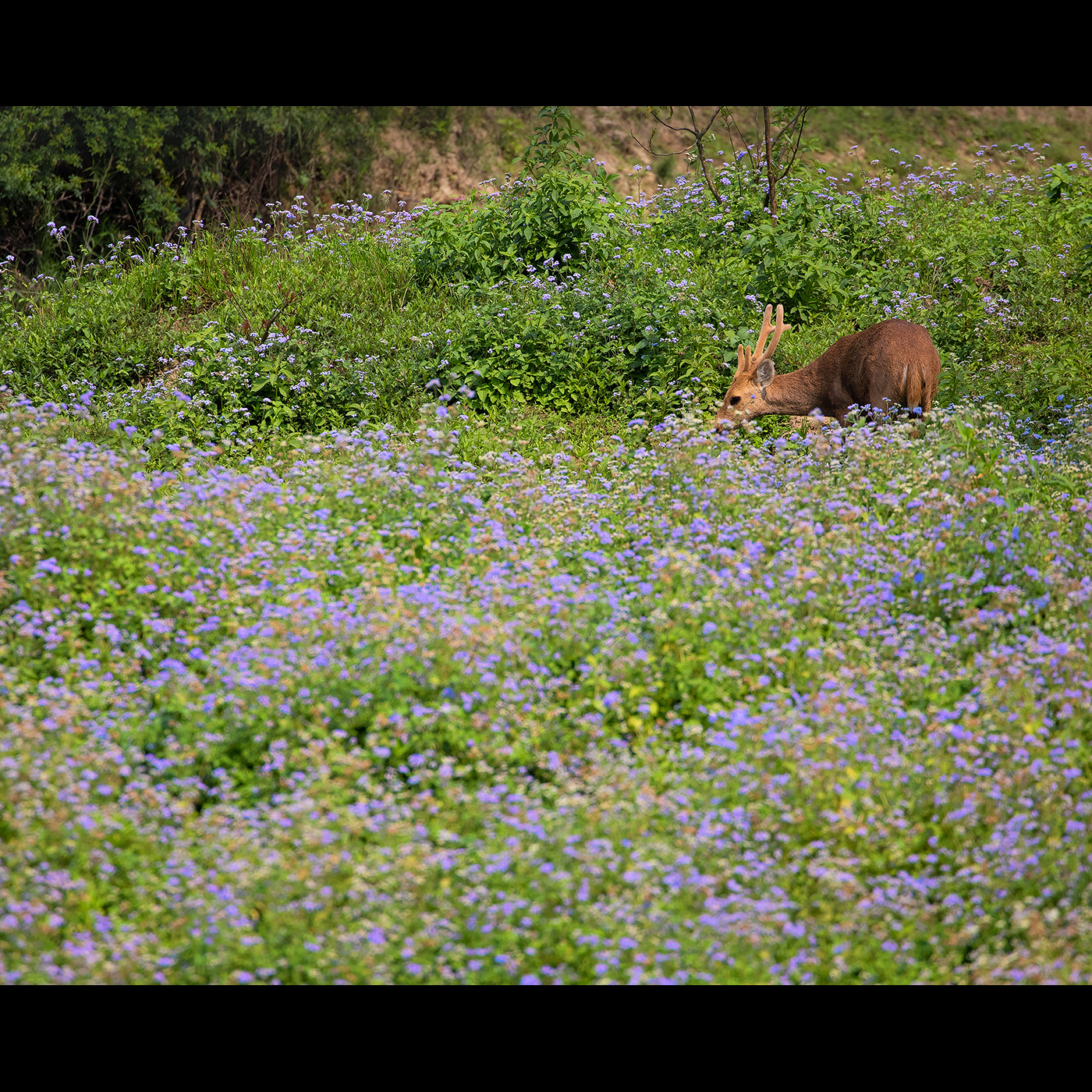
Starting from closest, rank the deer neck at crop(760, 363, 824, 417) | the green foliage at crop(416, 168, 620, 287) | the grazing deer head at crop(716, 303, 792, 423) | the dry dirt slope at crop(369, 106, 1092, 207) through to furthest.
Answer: the grazing deer head at crop(716, 303, 792, 423) < the deer neck at crop(760, 363, 824, 417) < the green foliage at crop(416, 168, 620, 287) < the dry dirt slope at crop(369, 106, 1092, 207)

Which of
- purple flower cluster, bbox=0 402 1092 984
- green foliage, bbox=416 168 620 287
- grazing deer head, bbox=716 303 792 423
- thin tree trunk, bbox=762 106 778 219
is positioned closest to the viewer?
purple flower cluster, bbox=0 402 1092 984

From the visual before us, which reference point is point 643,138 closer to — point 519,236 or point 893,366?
point 519,236

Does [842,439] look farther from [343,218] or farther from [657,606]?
[343,218]

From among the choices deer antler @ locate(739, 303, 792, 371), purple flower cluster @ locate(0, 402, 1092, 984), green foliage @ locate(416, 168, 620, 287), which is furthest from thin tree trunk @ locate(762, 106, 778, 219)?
purple flower cluster @ locate(0, 402, 1092, 984)

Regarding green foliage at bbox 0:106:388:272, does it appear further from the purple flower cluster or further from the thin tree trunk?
the purple flower cluster

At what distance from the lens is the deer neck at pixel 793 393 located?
8.35 metres

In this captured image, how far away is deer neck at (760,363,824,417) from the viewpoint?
835 centimetres

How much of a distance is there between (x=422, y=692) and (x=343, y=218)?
28.6 ft

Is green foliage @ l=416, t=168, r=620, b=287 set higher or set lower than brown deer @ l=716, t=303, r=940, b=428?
higher

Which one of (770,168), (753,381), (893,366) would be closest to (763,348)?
(753,381)

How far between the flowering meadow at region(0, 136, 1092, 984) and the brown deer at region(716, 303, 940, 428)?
10.8 inches

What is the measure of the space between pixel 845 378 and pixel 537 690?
177 inches

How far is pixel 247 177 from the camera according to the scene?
551 inches

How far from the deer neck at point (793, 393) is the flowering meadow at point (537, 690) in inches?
7.7
